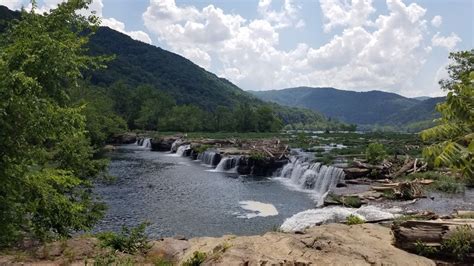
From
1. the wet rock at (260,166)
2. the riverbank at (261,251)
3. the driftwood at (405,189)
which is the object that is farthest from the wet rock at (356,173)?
the riverbank at (261,251)

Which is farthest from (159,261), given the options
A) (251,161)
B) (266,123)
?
(266,123)

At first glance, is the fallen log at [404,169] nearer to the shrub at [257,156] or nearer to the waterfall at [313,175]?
the waterfall at [313,175]

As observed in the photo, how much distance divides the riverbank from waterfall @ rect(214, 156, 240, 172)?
33606 millimetres

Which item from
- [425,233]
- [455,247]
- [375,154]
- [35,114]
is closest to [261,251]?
[425,233]

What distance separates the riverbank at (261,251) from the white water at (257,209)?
12743 mm

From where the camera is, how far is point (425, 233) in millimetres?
10828

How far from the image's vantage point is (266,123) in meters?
111

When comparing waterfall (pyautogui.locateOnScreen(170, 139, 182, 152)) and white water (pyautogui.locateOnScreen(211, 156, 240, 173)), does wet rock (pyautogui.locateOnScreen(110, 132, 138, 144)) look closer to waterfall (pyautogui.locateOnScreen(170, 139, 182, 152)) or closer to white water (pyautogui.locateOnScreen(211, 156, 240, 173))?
waterfall (pyautogui.locateOnScreen(170, 139, 182, 152))

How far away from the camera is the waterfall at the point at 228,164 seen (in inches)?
1842

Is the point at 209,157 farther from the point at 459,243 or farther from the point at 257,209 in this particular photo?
the point at 459,243

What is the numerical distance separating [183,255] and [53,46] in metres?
6.64

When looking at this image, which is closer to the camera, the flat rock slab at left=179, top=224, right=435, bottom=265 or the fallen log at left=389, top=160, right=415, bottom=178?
the flat rock slab at left=179, top=224, right=435, bottom=265

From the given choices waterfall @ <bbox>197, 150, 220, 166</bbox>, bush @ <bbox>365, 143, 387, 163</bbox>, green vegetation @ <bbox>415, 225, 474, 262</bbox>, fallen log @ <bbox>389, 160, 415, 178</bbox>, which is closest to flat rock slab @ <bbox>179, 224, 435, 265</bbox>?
green vegetation @ <bbox>415, 225, 474, 262</bbox>

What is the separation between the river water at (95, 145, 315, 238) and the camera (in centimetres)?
2295
